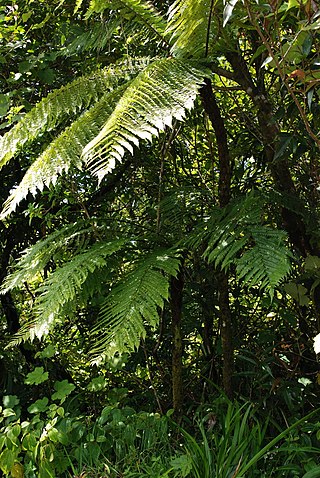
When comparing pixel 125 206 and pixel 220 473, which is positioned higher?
pixel 125 206

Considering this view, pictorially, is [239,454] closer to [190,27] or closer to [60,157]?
[60,157]

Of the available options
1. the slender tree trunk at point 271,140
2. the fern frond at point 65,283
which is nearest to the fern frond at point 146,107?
the fern frond at point 65,283

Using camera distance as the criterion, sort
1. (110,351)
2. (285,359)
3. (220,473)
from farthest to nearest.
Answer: (285,359), (220,473), (110,351)

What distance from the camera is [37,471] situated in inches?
83.3

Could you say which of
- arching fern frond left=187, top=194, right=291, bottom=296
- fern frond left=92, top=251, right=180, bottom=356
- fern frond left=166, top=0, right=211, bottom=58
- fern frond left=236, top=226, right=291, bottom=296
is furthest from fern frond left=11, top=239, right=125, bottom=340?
fern frond left=166, top=0, right=211, bottom=58

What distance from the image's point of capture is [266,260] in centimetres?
154

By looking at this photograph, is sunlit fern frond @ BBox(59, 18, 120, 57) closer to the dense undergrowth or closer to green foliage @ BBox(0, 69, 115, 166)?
green foliage @ BBox(0, 69, 115, 166)

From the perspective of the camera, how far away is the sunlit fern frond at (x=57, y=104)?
64.9 inches

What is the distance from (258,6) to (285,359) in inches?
63.7

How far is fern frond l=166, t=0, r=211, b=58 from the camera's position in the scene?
5.04 feet

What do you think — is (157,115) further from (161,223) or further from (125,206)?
(125,206)

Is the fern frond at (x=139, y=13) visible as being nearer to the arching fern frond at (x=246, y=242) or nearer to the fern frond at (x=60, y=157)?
the fern frond at (x=60, y=157)

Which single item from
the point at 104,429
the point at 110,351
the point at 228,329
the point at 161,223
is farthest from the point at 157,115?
the point at 104,429

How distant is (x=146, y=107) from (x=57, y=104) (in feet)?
1.25
